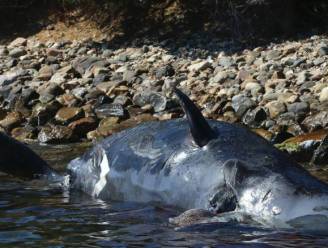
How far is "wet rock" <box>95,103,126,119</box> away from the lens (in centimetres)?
1254

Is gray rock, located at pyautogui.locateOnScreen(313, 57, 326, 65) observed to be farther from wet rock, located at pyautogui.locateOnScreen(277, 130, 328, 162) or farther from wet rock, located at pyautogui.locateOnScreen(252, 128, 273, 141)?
wet rock, located at pyautogui.locateOnScreen(277, 130, 328, 162)

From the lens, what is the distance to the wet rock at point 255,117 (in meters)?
11.3

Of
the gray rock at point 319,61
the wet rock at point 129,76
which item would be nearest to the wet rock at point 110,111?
the wet rock at point 129,76

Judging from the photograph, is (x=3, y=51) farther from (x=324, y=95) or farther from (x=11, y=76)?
(x=324, y=95)

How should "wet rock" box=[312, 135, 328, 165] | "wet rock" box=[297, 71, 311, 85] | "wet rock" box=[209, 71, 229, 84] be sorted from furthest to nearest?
"wet rock" box=[209, 71, 229, 84]
"wet rock" box=[297, 71, 311, 85]
"wet rock" box=[312, 135, 328, 165]

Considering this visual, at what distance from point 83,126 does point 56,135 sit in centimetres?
52

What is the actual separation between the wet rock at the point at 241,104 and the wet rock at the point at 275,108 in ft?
0.89

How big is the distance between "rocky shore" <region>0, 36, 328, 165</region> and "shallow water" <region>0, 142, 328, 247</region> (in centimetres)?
357

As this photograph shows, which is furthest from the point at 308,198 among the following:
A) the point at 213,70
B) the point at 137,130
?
the point at 213,70

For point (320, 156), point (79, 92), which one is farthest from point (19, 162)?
point (79, 92)

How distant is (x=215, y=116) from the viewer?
1197 cm

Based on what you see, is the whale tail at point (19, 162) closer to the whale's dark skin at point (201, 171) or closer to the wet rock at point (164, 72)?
the whale's dark skin at point (201, 171)

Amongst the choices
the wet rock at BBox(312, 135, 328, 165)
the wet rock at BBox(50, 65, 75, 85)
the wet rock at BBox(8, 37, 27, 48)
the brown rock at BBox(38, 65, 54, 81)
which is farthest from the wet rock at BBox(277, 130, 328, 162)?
the wet rock at BBox(8, 37, 27, 48)

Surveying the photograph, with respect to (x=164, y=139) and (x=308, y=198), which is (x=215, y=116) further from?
(x=308, y=198)
